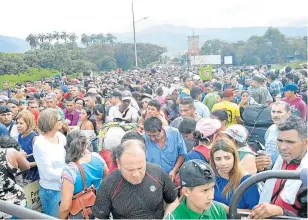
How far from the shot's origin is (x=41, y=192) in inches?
147

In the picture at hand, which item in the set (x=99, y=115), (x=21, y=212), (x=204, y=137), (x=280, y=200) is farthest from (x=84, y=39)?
(x=21, y=212)

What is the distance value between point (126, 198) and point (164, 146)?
5.15 ft

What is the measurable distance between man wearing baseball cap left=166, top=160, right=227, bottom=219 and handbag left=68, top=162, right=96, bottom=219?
103 cm

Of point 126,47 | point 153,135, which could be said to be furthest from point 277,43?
point 153,135

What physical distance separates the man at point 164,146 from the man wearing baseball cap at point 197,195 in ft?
5.50

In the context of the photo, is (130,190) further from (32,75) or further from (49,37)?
(49,37)

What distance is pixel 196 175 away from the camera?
88.8 inches

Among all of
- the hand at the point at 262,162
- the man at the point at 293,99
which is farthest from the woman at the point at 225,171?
the man at the point at 293,99

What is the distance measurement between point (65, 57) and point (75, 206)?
3306 cm

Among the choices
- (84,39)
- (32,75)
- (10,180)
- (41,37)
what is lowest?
(10,180)

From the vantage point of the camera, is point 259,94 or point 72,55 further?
point 72,55

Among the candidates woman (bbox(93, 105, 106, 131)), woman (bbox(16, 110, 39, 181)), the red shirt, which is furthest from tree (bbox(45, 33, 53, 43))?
the red shirt

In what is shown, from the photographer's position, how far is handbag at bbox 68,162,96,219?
304cm

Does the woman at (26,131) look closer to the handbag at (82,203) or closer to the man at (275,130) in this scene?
the handbag at (82,203)
